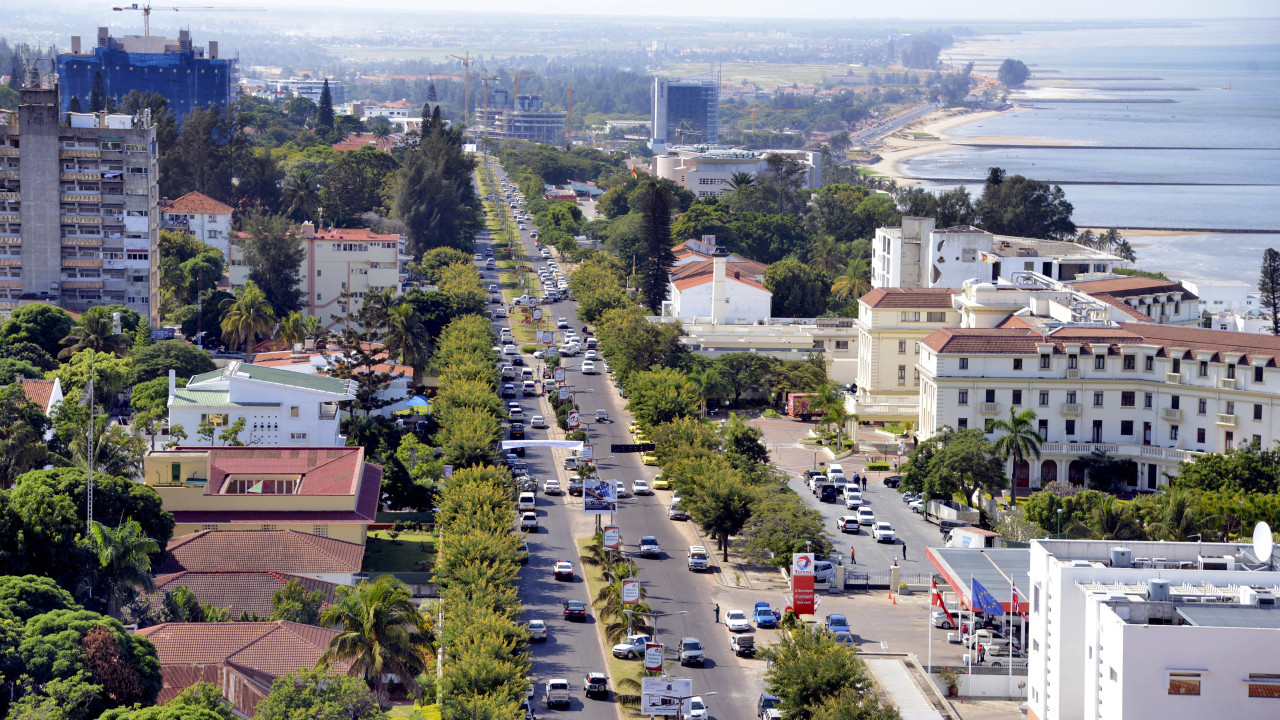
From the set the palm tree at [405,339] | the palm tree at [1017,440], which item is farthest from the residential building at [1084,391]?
the palm tree at [405,339]

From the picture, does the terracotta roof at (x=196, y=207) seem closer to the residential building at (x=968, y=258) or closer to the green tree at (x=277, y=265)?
the green tree at (x=277, y=265)

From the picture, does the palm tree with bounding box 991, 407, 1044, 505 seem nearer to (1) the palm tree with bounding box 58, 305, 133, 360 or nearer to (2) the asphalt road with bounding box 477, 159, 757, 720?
(2) the asphalt road with bounding box 477, 159, 757, 720

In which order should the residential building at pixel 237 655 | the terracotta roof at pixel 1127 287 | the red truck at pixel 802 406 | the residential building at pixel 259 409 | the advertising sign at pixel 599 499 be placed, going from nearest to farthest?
the residential building at pixel 237 655 < the advertising sign at pixel 599 499 < the residential building at pixel 259 409 < the red truck at pixel 802 406 < the terracotta roof at pixel 1127 287

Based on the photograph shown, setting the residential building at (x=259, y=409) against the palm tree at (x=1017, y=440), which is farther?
the palm tree at (x=1017, y=440)

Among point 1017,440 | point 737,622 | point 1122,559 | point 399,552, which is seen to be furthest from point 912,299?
point 1122,559

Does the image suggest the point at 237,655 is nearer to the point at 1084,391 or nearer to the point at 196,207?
the point at 1084,391

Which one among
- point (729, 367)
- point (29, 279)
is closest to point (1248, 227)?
point (729, 367)

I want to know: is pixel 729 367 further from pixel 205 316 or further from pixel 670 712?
pixel 670 712
